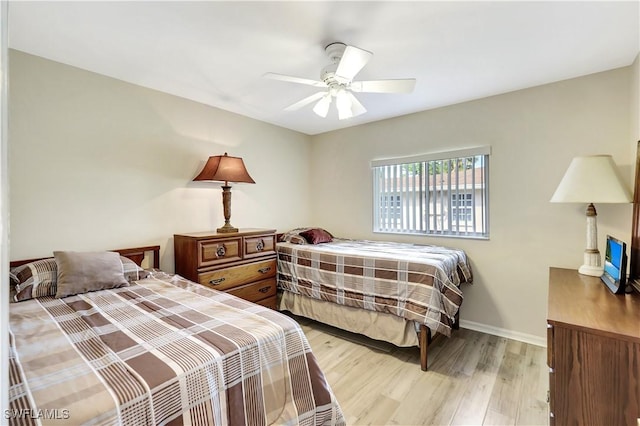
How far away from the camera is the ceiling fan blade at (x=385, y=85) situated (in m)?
1.77

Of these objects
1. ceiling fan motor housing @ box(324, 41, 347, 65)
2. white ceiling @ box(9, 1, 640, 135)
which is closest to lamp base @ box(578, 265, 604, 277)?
white ceiling @ box(9, 1, 640, 135)

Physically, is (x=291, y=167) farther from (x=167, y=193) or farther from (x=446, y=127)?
(x=446, y=127)

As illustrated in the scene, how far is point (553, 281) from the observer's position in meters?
1.85

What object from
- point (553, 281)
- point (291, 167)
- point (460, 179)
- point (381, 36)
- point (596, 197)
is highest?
point (381, 36)

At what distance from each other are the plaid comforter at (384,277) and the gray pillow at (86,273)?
1514 millimetres

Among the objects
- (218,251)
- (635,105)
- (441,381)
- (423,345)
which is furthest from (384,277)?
(635,105)

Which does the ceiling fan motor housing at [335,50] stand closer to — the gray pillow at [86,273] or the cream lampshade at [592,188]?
the cream lampshade at [592,188]

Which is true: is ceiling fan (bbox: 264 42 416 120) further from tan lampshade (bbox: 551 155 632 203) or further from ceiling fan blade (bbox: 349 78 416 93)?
tan lampshade (bbox: 551 155 632 203)

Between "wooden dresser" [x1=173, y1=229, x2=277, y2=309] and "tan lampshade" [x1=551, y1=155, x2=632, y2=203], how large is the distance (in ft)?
8.01

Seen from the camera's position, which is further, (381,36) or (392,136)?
(392,136)

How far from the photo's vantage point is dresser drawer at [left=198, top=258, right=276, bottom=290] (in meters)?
2.36

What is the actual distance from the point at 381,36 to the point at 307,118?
1726 millimetres

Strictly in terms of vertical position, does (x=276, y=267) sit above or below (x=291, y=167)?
below

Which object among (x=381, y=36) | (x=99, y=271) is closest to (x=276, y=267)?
(x=99, y=271)
